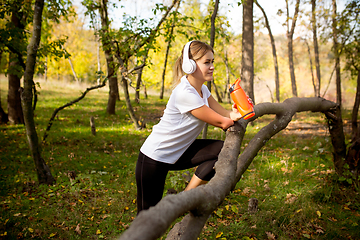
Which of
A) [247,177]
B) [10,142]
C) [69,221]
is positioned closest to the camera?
[69,221]

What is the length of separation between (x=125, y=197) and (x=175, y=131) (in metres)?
2.92

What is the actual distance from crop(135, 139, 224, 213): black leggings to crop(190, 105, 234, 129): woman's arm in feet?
1.30

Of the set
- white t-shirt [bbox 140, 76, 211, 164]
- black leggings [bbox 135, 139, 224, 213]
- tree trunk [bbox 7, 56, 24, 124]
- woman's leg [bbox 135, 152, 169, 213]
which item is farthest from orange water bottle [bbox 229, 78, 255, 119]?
tree trunk [bbox 7, 56, 24, 124]

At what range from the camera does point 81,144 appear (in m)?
7.23

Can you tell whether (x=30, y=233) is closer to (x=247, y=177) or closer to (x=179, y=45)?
(x=247, y=177)

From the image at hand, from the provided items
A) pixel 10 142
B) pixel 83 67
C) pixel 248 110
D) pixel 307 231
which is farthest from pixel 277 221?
pixel 83 67

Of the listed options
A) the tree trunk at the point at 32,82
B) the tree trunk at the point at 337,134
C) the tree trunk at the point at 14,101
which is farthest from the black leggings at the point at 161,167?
the tree trunk at the point at 14,101

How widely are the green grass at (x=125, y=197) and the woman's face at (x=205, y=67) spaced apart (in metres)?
2.44

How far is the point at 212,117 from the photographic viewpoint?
6.86 feet

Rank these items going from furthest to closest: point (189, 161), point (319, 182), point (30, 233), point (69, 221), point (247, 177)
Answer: point (247, 177) → point (319, 182) → point (69, 221) → point (30, 233) → point (189, 161)

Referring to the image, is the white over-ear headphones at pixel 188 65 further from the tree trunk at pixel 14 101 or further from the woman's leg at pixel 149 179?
the tree trunk at pixel 14 101

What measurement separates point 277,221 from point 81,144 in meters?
5.68

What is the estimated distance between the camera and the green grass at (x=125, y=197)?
3.68 meters

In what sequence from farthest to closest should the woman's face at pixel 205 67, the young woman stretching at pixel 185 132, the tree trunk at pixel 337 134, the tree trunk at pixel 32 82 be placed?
1. the tree trunk at pixel 32 82
2. the tree trunk at pixel 337 134
3. the woman's face at pixel 205 67
4. the young woman stretching at pixel 185 132
